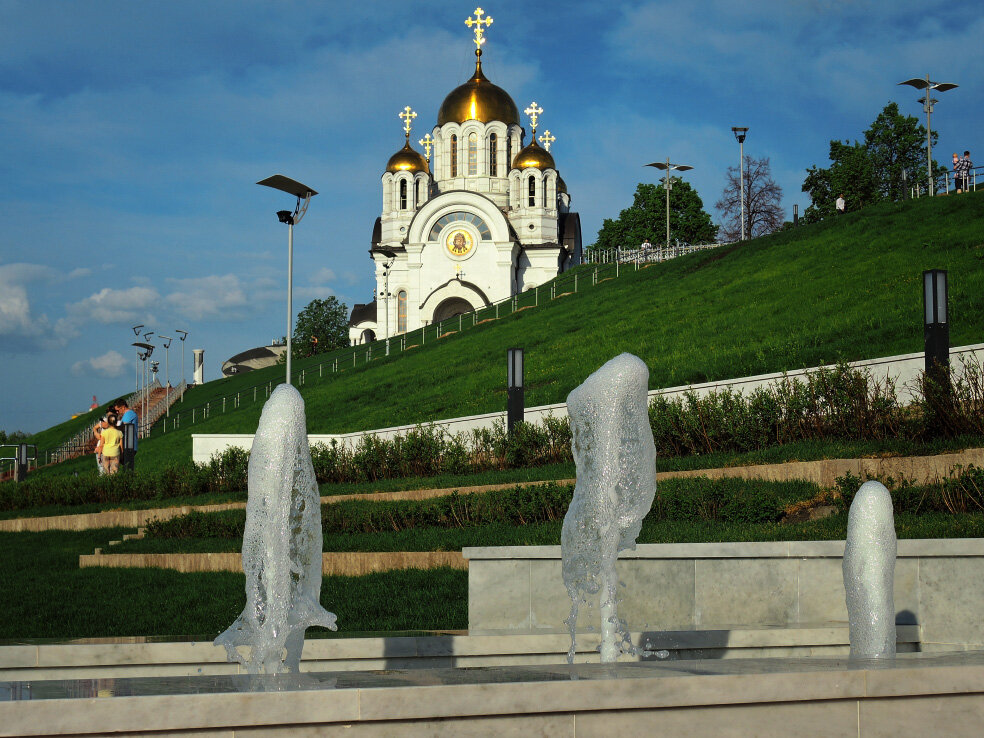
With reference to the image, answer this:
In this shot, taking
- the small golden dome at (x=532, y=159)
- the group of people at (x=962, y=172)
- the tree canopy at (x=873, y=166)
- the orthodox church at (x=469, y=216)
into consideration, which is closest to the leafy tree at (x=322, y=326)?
the orthodox church at (x=469, y=216)

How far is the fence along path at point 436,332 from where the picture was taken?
46.6 metres

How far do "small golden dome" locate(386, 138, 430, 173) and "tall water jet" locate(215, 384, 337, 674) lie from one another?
2634 inches

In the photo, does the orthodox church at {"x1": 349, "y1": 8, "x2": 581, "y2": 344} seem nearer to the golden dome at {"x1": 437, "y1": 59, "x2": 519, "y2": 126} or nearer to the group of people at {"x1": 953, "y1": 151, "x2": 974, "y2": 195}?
the golden dome at {"x1": 437, "y1": 59, "x2": 519, "y2": 126}

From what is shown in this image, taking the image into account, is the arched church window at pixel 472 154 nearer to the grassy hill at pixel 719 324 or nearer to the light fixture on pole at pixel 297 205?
the grassy hill at pixel 719 324

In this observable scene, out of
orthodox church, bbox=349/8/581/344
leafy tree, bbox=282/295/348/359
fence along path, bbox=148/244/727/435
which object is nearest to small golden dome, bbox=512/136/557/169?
orthodox church, bbox=349/8/581/344

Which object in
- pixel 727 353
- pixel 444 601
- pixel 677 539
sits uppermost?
pixel 727 353

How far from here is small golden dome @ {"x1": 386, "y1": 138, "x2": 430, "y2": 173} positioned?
234 feet

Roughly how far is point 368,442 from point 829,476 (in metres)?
9.42

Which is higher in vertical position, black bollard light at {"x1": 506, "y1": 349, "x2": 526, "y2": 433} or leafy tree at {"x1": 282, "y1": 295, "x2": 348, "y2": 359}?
leafy tree at {"x1": 282, "y1": 295, "x2": 348, "y2": 359}

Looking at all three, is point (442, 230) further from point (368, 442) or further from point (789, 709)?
point (789, 709)

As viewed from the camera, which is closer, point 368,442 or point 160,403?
A: point 368,442

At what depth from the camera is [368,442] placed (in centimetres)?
1845

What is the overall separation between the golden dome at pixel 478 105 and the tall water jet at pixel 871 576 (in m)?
66.1

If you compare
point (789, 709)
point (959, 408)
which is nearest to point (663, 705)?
point (789, 709)
